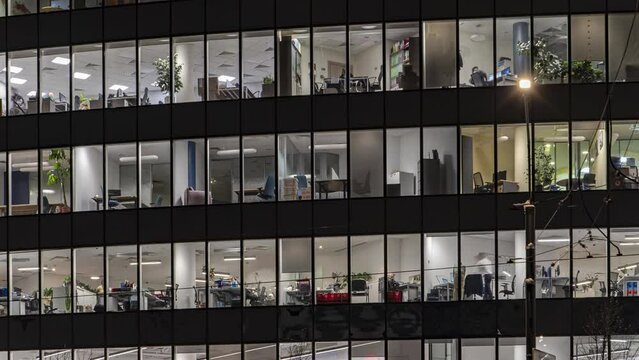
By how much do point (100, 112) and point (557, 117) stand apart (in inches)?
679

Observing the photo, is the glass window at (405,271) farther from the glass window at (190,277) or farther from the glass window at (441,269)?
the glass window at (190,277)

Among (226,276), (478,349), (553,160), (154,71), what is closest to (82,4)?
(154,71)

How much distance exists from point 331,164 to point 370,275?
4303 millimetres

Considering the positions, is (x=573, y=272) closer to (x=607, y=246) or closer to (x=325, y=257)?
(x=607, y=246)

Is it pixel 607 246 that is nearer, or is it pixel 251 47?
pixel 607 246

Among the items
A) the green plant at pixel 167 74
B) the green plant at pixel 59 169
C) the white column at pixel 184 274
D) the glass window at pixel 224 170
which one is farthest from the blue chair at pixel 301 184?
the green plant at pixel 59 169

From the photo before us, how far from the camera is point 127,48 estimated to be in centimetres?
4719

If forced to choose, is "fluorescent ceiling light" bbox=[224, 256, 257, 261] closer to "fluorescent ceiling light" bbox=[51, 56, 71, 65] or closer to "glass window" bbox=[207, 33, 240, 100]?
"glass window" bbox=[207, 33, 240, 100]

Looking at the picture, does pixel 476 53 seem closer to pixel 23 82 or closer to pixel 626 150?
pixel 626 150

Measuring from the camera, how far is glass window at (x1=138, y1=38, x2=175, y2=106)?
46.5 meters

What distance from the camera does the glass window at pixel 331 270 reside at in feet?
144

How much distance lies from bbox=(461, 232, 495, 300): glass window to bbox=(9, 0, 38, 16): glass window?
1938 centimetres

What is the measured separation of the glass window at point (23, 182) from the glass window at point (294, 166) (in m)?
10.1

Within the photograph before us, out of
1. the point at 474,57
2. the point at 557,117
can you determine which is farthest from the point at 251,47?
the point at 557,117
